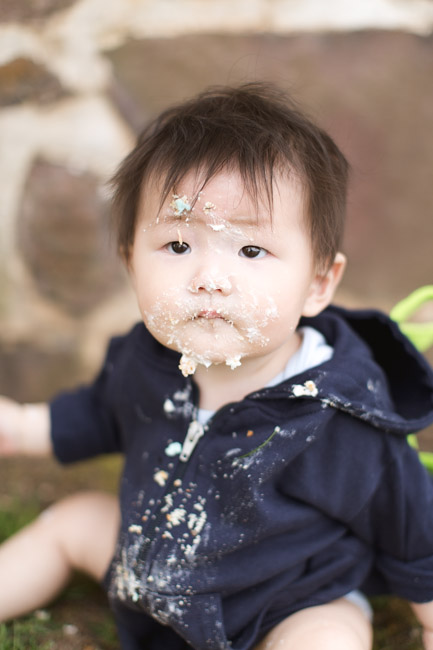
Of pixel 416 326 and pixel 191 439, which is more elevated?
pixel 416 326

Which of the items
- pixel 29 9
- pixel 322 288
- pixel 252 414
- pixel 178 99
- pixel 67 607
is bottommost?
pixel 67 607

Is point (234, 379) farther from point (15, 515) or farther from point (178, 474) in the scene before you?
point (15, 515)

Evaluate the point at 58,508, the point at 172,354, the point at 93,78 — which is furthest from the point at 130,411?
the point at 93,78

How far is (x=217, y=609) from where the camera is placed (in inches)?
41.0

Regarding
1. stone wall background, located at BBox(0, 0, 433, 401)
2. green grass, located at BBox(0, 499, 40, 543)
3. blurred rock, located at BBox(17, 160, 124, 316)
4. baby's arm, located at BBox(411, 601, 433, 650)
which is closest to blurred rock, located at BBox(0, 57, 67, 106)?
stone wall background, located at BBox(0, 0, 433, 401)

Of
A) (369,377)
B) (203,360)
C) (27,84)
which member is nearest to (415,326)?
(369,377)

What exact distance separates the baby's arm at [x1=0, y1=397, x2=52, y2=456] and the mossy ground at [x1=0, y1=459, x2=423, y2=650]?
23cm

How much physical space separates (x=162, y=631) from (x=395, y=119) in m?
1.09

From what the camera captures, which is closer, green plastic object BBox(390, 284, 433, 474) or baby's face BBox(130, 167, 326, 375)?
baby's face BBox(130, 167, 326, 375)

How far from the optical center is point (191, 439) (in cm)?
108

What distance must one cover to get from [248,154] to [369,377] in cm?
40

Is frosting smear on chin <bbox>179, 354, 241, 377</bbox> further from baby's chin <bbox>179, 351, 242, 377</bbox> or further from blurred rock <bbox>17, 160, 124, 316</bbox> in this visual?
blurred rock <bbox>17, 160, 124, 316</bbox>

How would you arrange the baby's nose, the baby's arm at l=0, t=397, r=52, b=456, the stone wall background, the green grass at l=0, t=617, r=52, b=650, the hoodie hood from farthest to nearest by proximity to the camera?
the stone wall background → the baby's arm at l=0, t=397, r=52, b=456 → the green grass at l=0, t=617, r=52, b=650 → the hoodie hood → the baby's nose

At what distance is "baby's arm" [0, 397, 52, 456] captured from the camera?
4.30 feet
